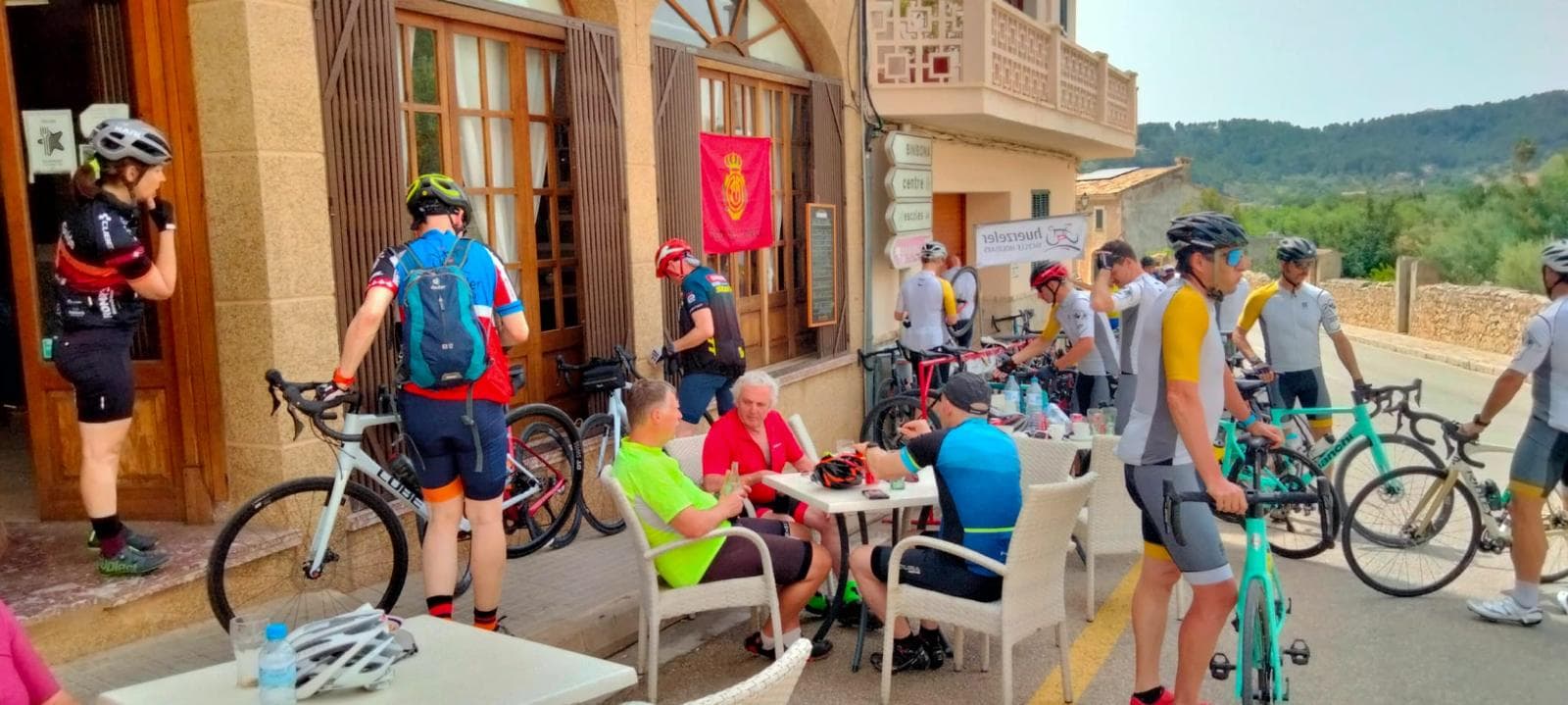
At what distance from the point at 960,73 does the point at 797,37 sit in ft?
7.90

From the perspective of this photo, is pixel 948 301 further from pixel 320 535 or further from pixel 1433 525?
pixel 320 535

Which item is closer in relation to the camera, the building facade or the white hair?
the white hair

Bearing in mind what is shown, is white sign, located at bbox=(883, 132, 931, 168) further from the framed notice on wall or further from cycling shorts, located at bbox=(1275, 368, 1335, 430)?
cycling shorts, located at bbox=(1275, 368, 1335, 430)

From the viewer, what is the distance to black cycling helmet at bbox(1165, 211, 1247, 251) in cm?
401

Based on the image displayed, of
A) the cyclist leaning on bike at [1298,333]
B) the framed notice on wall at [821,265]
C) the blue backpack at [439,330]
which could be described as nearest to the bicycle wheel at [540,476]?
the blue backpack at [439,330]

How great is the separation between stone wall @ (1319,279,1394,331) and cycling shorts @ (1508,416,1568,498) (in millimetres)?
21931

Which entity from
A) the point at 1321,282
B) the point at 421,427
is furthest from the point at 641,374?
the point at 1321,282

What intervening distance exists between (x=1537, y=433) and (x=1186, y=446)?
262cm

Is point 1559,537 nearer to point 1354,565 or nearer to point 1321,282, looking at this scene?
point 1354,565

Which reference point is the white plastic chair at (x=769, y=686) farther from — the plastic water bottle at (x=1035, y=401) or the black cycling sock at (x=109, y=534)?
the plastic water bottle at (x=1035, y=401)

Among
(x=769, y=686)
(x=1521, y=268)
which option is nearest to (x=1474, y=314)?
(x=1521, y=268)

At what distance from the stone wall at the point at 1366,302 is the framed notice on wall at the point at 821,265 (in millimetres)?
18814

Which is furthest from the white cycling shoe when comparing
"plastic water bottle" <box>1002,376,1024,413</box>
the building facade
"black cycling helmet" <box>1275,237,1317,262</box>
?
the building facade

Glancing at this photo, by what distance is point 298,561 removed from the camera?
17.1 feet
